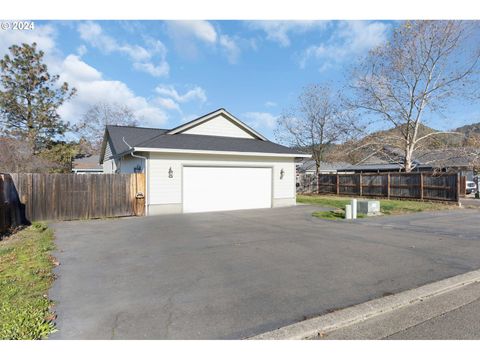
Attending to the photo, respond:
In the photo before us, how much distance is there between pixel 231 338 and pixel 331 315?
1212 millimetres

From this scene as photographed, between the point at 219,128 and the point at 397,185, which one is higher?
the point at 219,128

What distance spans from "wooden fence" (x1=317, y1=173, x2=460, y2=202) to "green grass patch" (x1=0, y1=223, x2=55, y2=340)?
18.6 meters

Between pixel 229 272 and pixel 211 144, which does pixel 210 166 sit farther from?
pixel 229 272

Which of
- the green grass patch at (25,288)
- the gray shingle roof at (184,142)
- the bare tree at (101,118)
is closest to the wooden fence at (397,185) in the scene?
the gray shingle roof at (184,142)

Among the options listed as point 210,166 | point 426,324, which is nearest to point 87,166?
point 210,166

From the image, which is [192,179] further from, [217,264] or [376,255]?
[376,255]

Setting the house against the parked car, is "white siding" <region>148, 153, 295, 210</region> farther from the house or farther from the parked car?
the parked car

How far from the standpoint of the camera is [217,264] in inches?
214

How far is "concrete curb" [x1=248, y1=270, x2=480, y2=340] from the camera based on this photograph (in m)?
2.98

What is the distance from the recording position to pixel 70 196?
11180 millimetres

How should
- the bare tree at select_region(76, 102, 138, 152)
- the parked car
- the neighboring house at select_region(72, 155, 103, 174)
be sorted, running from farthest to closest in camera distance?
1. the bare tree at select_region(76, 102, 138, 152)
2. the neighboring house at select_region(72, 155, 103, 174)
3. the parked car

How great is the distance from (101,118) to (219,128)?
1175 inches

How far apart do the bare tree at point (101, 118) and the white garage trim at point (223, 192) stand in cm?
2981

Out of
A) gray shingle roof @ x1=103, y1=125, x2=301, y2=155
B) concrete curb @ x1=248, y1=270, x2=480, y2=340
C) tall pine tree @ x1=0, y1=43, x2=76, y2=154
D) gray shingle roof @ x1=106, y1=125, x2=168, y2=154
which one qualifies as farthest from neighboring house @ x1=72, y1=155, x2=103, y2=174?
concrete curb @ x1=248, y1=270, x2=480, y2=340
